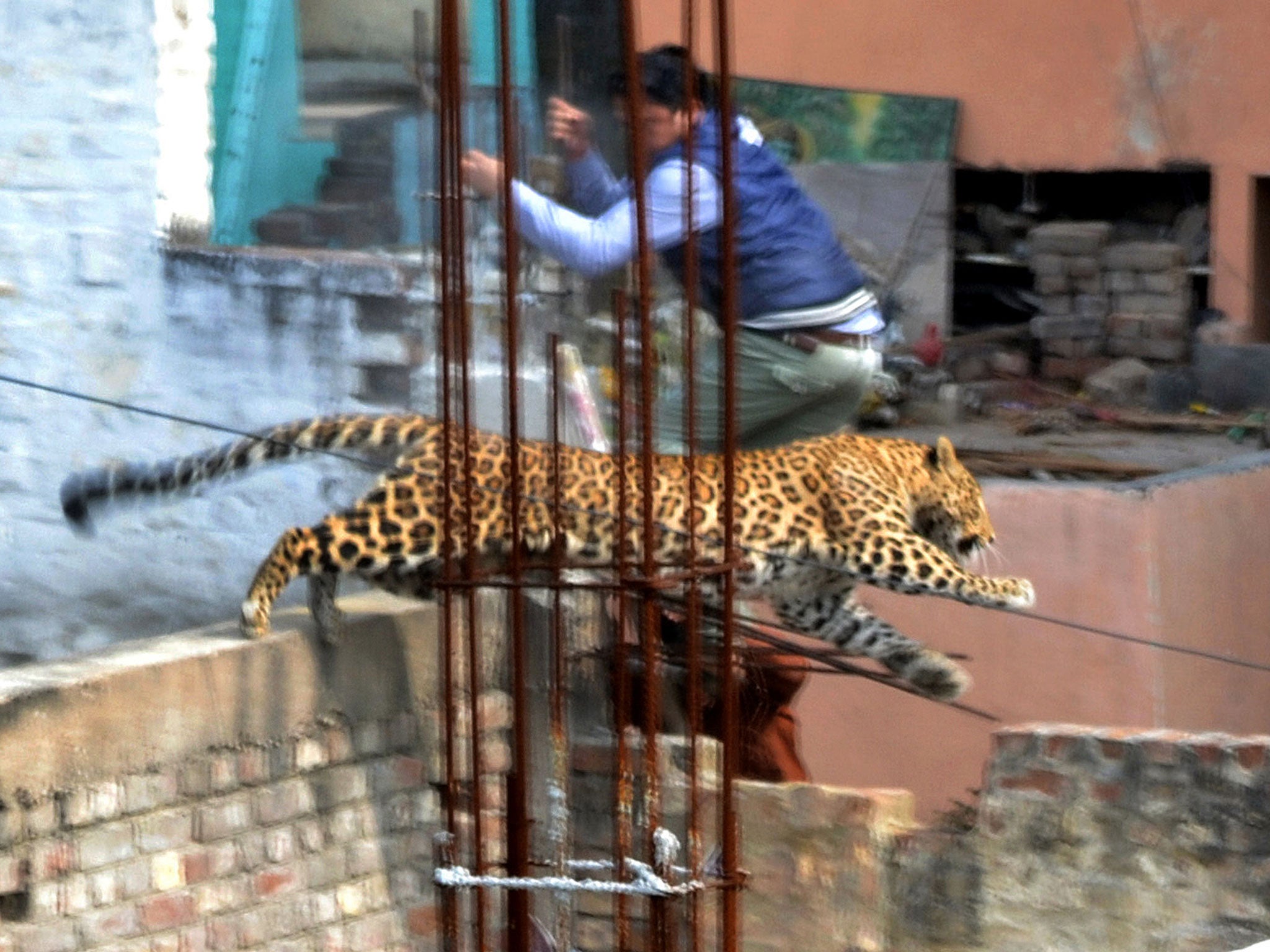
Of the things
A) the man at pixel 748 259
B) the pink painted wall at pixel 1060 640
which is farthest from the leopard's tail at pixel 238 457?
the pink painted wall at pixel 1060 640

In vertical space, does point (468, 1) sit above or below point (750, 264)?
above

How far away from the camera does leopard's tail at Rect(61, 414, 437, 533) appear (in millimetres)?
4988

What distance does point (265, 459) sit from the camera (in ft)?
16.5

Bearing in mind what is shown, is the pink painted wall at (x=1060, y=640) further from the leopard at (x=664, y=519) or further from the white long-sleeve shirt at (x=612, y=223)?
the white long-sleeve shirt at (x=612, y=223)

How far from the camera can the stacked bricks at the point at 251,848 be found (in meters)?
4.23

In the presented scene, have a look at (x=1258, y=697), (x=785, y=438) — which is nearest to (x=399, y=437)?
(x=785, y=438)

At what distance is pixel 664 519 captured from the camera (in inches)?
206

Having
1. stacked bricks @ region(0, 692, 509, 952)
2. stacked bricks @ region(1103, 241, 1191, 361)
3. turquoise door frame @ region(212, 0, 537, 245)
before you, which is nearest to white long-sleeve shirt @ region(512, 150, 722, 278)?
stacked bricks @ region(0, 692, 509, 952)

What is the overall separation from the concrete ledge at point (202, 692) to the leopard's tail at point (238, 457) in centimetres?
37

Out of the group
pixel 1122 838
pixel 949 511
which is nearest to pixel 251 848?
pixel 1122 838

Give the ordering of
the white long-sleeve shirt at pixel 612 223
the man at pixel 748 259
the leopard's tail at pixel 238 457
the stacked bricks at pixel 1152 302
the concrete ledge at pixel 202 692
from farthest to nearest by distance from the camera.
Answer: the stacked bricks at pixel 1152 302, the man at pixel 748 259, the white long-sleeve shirt at pixel 612 223, the leopard's tail at pixel 238 457, the concrete ledge at pixel 202 692

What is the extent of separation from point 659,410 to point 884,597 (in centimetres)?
230

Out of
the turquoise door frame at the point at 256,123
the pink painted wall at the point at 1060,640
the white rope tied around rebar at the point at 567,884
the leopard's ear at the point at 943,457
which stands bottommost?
the pink painted wall at the point at 1060,640

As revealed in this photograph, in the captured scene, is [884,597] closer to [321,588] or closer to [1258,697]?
[1258,697]
